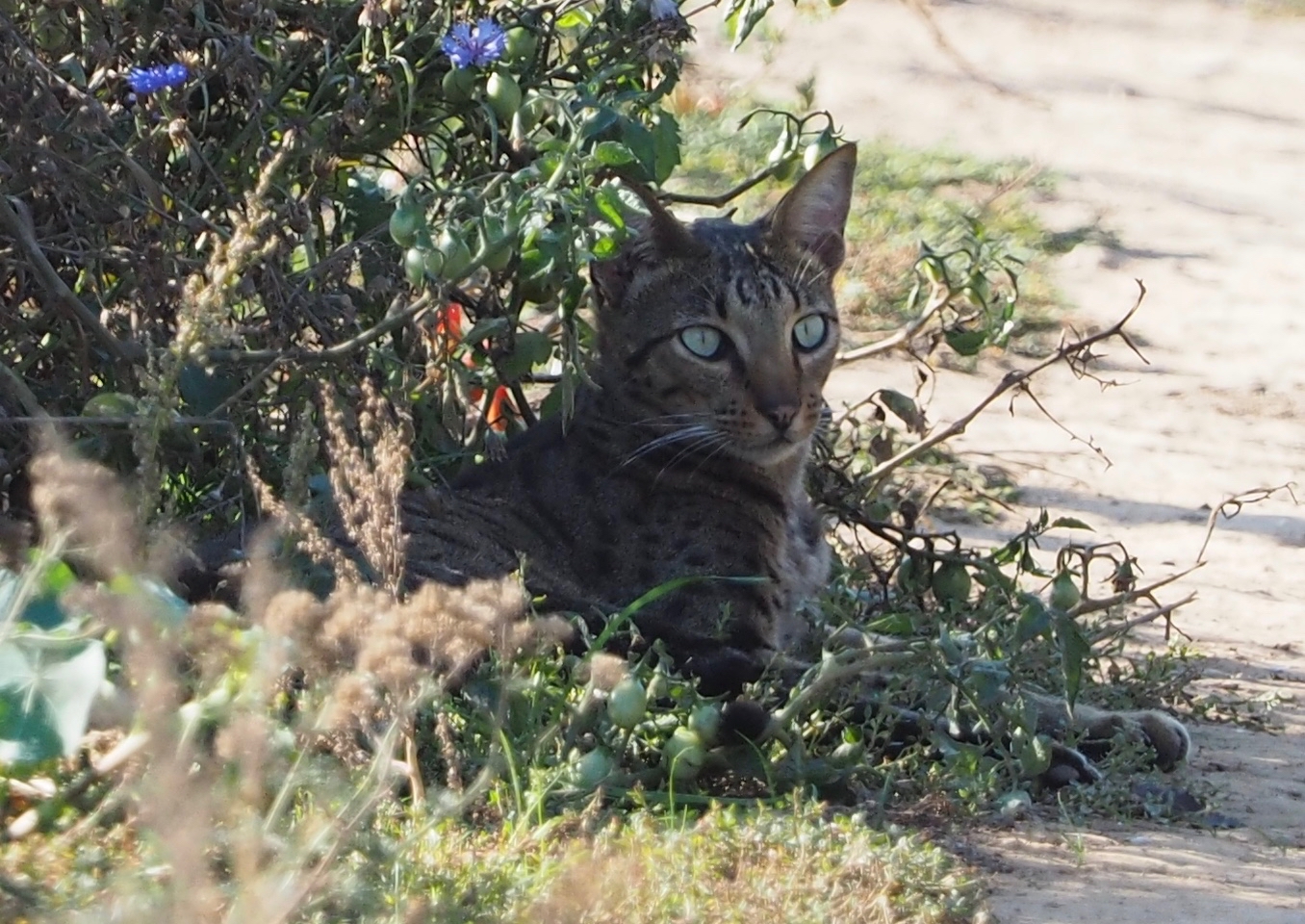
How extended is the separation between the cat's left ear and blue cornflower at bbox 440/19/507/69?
82 cm

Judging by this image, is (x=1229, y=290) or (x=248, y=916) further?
(x=1229, y=290)

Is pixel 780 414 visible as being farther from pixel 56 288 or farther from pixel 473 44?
pixel 56 288

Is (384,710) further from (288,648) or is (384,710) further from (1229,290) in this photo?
(1229,290)

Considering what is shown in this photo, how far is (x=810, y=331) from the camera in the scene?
13.5 feet

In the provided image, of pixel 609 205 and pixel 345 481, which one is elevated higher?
pixel 609 205

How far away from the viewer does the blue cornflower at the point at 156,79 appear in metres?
3.30

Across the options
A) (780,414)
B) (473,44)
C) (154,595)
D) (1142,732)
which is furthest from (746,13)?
(154,595)

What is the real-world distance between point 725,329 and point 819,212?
44 centimetres

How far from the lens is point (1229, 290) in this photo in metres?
7.85

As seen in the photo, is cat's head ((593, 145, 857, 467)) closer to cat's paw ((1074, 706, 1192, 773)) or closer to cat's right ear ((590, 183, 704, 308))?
cat's right ear ((590, 183, 704, 308))

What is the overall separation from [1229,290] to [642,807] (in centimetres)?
572

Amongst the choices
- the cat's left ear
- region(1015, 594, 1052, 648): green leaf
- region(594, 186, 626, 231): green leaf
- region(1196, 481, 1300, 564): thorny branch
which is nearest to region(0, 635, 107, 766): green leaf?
region(594, 186, 626, 231): green leaf

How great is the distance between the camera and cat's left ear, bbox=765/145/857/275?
408cm

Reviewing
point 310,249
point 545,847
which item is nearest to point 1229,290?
point 310,249
